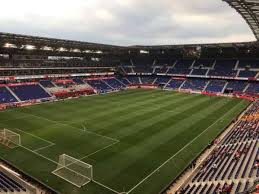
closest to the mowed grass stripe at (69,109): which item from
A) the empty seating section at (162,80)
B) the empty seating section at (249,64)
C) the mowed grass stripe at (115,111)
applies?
the mowed grass stripe at (115,111)

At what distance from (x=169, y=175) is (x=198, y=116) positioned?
930 inches

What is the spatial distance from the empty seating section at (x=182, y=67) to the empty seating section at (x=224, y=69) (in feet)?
31.4

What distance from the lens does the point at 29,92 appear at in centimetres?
6134

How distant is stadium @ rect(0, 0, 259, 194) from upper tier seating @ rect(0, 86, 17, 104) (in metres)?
0.21

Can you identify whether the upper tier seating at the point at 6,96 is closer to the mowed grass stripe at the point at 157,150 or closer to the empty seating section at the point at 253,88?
the mowed grass stripe at the point at 157,150

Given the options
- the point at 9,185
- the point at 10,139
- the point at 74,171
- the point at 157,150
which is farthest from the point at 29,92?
the point at 9,185

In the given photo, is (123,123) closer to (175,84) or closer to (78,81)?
Result: (78,81)

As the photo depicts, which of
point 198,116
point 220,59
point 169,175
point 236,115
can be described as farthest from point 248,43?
point 169,175

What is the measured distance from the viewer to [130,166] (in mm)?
25344

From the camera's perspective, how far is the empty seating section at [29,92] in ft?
193

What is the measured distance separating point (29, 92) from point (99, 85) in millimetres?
24419

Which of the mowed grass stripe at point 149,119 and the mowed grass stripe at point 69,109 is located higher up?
the mowed grass stripe at point 149,119

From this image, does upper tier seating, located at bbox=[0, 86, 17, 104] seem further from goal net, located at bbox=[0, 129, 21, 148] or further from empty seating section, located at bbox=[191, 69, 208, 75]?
empty seating section, located at bbox=[191, 69, 208, 75]

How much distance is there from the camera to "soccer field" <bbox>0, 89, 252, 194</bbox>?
23.3 metres
